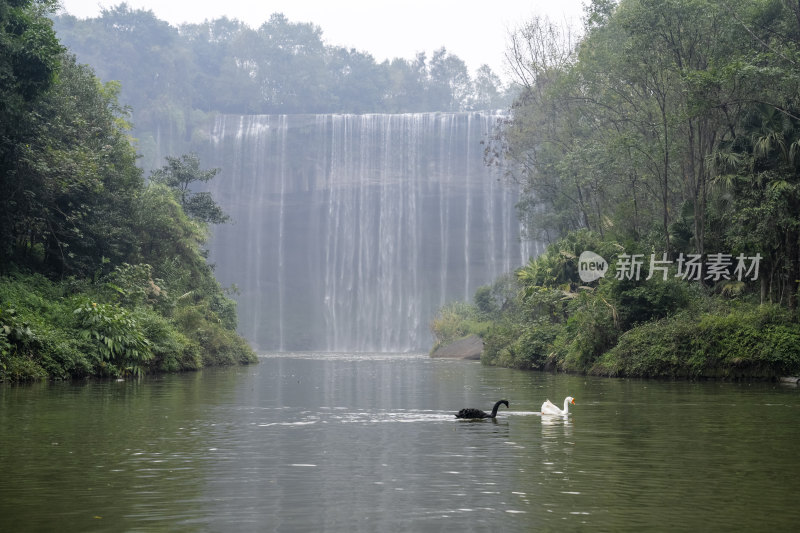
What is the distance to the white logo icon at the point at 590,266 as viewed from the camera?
32.1m

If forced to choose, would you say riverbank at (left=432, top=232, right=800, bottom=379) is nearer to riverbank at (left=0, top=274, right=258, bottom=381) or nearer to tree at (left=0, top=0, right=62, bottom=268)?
riverbank at (left=0, top=274, right=258, bottom=381)

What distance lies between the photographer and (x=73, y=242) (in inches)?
1069

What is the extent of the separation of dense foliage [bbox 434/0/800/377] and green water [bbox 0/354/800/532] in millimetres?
7092

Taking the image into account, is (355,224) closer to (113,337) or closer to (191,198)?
(191,198)

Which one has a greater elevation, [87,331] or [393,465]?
[87,331]

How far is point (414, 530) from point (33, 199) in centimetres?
2161

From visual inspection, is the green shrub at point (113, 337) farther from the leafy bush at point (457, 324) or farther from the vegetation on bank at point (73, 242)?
the leafy bush at point (457, 324)

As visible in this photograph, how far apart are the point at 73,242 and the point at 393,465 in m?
21.5

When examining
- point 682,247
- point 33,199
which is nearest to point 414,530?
point 33,199

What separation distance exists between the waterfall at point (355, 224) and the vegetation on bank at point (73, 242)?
3624cm

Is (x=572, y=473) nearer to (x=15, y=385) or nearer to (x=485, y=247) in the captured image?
(x=15, y=385)

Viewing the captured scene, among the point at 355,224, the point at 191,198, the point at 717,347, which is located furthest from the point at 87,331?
the point at 355,224

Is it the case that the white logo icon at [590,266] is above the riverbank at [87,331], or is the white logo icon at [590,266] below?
above

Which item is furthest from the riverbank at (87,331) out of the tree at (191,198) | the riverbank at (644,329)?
the tree at (191,198)
